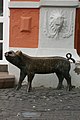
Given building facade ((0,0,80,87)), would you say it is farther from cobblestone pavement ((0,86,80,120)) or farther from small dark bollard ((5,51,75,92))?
cobblestone pavement ((0,86,80,120))

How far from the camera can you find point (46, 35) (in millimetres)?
10148

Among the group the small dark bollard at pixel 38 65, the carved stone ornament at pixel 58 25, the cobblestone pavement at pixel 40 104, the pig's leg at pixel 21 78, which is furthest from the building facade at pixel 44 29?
the cobblestone pavement at pixel 40 104

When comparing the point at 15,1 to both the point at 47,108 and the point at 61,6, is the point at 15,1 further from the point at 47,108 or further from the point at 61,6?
the point at 47,108

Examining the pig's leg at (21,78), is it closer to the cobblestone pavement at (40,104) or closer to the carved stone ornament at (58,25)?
the cobblestone pavement at (40,104)

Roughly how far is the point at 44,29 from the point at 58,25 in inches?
14.4

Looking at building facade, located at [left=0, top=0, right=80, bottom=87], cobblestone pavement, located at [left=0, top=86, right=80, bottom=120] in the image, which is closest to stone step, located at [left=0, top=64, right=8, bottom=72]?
building facade, located at [left=0, top=0, right=80, bottom=87]

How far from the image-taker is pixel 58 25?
9.98 metres

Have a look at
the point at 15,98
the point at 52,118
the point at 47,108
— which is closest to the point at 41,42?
the point at 15,98

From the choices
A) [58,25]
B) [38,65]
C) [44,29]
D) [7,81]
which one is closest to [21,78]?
[38,65]

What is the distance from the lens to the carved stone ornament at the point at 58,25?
10016 millimetres

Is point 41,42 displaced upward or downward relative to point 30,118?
upward

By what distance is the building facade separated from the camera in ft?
33.0

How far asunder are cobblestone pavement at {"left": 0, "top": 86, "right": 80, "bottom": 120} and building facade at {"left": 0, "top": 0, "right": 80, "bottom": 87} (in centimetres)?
91

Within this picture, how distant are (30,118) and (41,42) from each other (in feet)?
12.0
